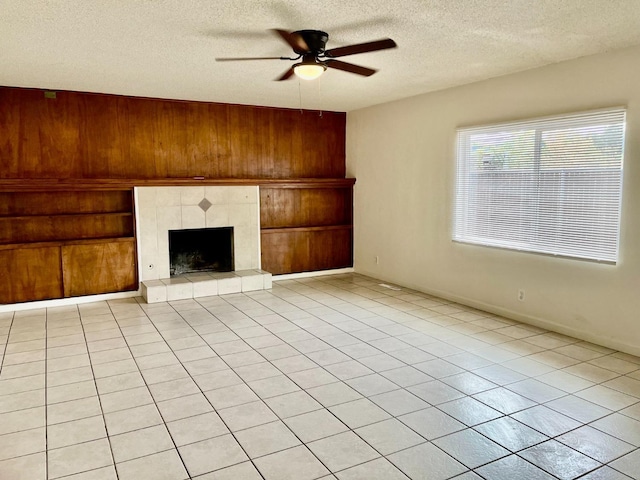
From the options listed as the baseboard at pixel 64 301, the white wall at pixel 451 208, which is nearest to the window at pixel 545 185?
the white wall at pixel 451 208

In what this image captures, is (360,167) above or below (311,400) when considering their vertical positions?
above

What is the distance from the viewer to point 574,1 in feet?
9.50

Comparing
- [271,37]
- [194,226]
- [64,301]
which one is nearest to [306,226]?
[194,226]

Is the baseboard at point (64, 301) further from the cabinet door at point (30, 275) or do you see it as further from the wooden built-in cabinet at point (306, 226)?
the wooden built-in cabinet at point (306, 226)

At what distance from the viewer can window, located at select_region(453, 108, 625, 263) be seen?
406 cm

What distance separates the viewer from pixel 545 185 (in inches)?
180

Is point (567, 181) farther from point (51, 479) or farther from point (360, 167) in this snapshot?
point (51, 479)

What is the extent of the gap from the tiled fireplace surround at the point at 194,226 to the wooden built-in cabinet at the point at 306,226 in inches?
12.6

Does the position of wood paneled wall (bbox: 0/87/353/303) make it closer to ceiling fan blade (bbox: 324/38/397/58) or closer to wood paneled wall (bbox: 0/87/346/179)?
wood paneled wall (bbox: 0/87/346/179)

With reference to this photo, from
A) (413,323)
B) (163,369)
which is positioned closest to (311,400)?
(163,369)

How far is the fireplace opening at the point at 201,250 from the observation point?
6527mm

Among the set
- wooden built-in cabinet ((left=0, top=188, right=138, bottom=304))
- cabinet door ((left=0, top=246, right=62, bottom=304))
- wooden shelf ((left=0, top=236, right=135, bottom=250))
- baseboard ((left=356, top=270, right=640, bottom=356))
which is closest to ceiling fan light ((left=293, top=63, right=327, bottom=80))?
baseboard ((left=356, top=270, right=640, bottom=356))

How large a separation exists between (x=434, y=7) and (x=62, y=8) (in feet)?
7.60

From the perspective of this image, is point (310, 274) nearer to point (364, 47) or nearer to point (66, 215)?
point (66, 215)
